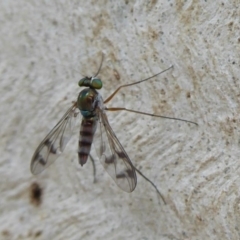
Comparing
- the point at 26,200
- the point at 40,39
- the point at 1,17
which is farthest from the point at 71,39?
the point at 26,200

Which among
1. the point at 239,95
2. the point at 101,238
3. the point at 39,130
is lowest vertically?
the point at 101,238

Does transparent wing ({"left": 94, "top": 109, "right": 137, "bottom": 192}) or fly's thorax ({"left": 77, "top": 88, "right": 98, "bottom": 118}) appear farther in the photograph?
fly's thorax ({"left": 77, "top": 88, "right": 98, "bottom": 118})

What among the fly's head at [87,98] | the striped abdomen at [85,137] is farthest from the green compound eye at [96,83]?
the striped abdomen at [85,137]

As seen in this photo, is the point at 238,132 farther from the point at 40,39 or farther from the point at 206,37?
the point at 40,39

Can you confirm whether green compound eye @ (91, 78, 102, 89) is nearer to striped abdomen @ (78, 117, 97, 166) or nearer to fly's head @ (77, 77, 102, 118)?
fly's head @ (77, 77, 102, 118)

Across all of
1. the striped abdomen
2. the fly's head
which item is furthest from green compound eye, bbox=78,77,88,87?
the striped abdomen

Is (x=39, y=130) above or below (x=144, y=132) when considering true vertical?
above

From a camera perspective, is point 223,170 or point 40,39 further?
point 40,39
